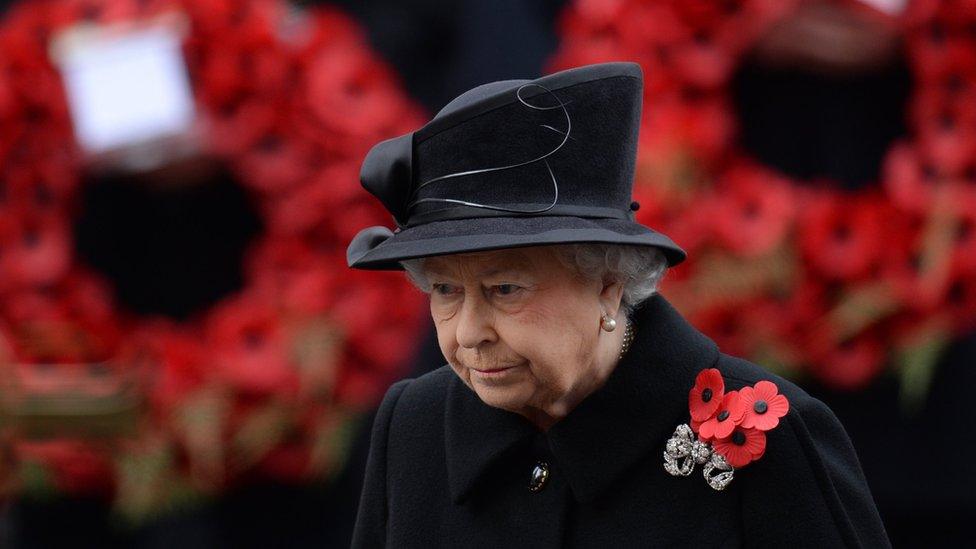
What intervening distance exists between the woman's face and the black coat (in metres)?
0.11

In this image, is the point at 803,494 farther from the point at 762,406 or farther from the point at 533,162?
the point at 533,162

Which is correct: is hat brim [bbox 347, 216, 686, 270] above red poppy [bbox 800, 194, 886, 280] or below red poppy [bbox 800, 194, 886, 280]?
above

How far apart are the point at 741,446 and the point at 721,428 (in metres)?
0.03

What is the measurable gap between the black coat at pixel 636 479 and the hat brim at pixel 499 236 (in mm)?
197

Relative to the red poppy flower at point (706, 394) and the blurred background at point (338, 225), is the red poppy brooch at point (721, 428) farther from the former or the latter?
the blurred background at point (338, 225)

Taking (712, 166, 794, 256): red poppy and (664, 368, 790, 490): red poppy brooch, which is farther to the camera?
(712, 166, 794, 256): red poppy

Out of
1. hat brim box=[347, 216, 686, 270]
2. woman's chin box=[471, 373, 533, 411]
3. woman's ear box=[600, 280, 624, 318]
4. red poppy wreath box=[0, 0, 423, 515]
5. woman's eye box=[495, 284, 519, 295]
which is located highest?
hat brim box=[347, 216, 686, 270]

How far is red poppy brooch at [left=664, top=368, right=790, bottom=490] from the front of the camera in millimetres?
1968

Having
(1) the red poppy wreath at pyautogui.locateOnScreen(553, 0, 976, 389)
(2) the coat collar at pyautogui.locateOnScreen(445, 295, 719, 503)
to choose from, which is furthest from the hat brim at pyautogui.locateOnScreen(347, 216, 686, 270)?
(1) the red poppy wreath at pyautogui.locateOnScreen(553, 0, 976, 389)

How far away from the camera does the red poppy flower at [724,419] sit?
1975mm

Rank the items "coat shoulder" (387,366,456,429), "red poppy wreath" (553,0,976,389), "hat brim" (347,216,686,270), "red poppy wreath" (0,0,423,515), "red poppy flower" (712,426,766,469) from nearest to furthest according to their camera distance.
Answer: "hat brim" (347,216,686,270) < "red poppy flower" (712,426,766,469) < "coat shoulder" (387,366,456,429) < "red poppy wreath" (553,0,976,389) < "red poppy wreath" (0,0,423,515)

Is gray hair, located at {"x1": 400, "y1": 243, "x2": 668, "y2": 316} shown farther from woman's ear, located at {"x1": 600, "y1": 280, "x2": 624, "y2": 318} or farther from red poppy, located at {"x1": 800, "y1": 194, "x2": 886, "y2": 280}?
red poppy, located at {"x1": 800, "y1": 194, "x2": 886, "y2": 280}

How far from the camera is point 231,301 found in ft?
13.4

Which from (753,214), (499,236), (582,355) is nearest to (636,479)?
(582,355)
